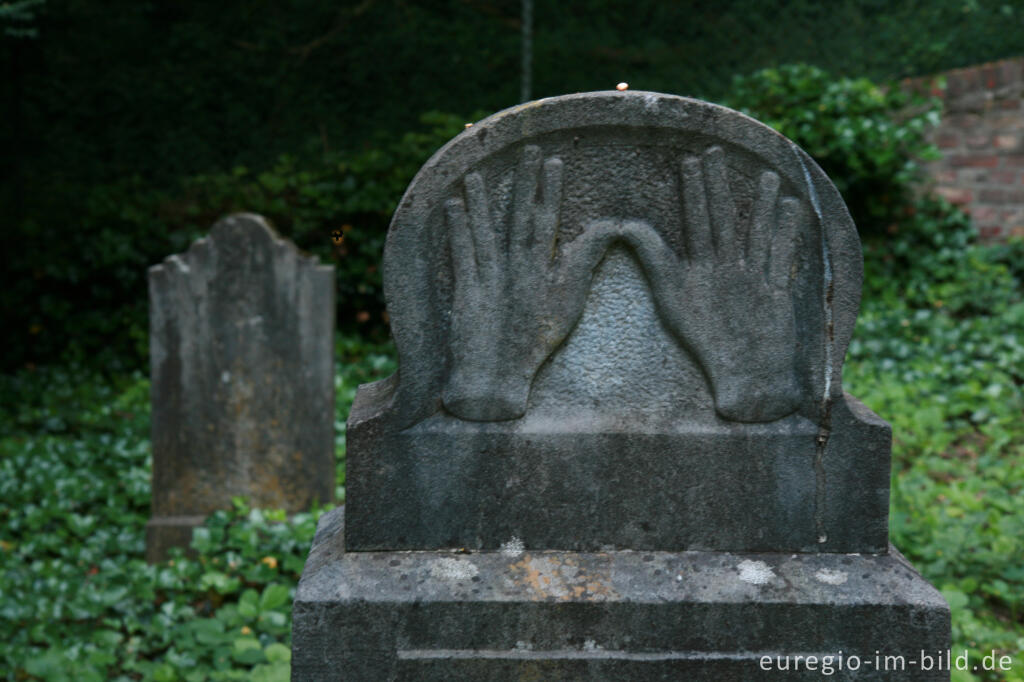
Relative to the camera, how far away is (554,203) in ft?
5.98

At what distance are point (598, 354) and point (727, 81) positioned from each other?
22.3 feet

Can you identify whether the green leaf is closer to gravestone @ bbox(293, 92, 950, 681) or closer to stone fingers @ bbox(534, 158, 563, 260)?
gravestone @ bbox(293, 92, 950, 681)

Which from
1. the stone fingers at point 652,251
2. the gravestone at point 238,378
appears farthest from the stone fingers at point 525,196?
the gravestone at point 238,378

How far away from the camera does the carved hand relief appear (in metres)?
1.82

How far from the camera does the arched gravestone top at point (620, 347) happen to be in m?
1.81

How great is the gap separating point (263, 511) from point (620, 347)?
8.32 ft

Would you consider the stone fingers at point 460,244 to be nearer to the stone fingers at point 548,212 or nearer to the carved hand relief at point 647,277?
the carved hand relief at point 647,277

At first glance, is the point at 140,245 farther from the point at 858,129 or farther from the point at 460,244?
the point at 460,244

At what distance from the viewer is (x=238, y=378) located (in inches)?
157

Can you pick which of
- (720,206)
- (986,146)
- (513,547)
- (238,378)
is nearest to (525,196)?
(720,206)

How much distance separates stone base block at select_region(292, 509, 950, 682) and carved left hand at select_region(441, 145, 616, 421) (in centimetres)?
39

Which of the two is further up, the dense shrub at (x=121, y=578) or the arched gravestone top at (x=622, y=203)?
the arched gravestone top at (x=622, y=203)

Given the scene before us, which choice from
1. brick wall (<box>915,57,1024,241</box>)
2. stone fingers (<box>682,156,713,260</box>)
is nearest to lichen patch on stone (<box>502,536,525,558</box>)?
stone fingers (<box>682,156,713,260</box>)

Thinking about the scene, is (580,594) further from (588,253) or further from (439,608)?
(588,253)
